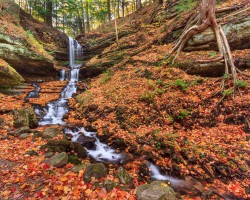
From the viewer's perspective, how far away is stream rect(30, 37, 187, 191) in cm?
529

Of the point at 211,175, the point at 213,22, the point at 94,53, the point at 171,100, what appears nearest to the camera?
the point at 211,175

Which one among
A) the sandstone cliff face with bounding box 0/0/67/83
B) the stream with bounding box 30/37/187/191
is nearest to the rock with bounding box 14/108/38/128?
the stream with bounding box 30/37/187/191

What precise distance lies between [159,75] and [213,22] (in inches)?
167

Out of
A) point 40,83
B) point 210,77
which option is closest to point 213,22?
point 210,77

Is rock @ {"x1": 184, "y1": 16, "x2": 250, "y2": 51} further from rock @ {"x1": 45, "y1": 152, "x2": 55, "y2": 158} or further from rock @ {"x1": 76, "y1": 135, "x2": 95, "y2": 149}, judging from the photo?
rock @ {"x1": 45, "y1": 152, "x2": 55, "y2": 158}

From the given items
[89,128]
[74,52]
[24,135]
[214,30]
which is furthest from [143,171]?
[74,52]

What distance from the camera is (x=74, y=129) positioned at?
8.09 metres

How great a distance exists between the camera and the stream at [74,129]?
5293 millimetres

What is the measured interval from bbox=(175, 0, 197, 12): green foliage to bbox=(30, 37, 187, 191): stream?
37.8 ft

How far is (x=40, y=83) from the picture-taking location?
14.2m

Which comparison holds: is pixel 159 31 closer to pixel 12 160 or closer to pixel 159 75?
pixel 159 75

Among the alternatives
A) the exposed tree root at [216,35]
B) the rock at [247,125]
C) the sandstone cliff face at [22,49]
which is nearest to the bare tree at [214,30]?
the exposed tree root at [216,35]

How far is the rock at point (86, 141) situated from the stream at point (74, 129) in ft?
0.14

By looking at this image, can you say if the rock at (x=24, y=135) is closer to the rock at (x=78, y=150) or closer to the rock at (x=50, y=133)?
the rock at (x=50, y=133)
